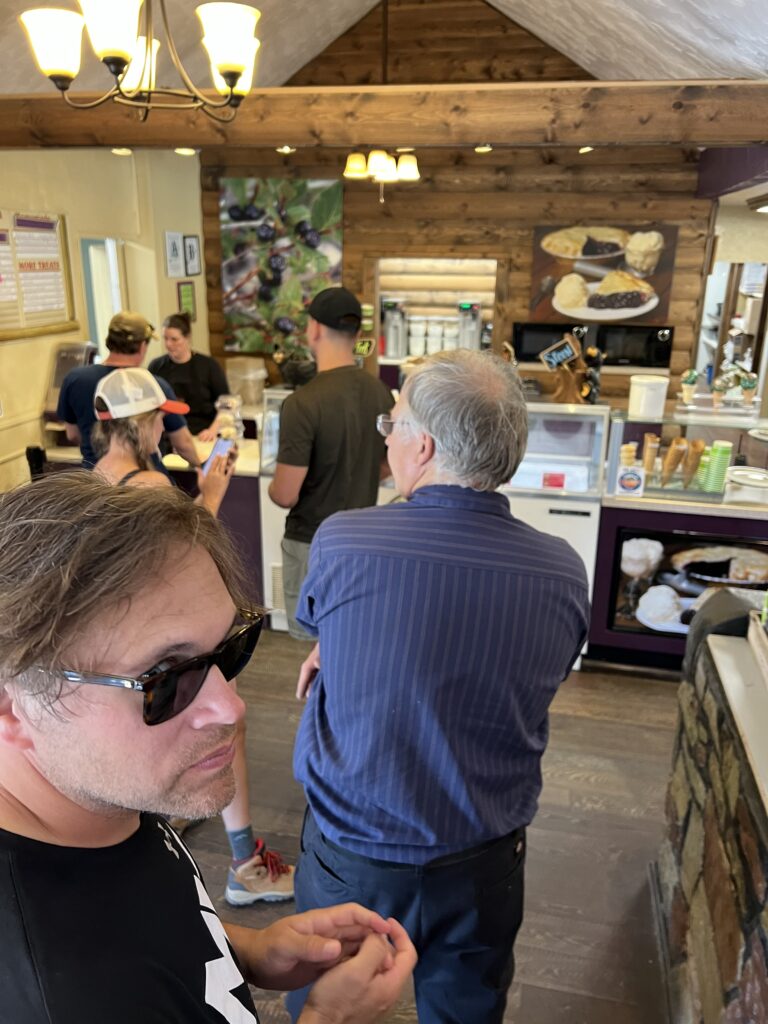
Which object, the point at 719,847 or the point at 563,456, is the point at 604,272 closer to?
the point at 563,456

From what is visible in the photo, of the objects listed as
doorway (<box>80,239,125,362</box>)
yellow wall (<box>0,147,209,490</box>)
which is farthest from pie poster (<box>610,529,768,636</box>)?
doorway (<box>80,239,125,362</box>)

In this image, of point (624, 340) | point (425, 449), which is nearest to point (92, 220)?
point (624, 340)

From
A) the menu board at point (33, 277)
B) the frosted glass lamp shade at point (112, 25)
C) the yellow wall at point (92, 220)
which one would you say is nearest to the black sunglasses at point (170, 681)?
the frosted glass lamp shade at point (112, 25)

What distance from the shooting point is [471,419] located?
1.29 metres

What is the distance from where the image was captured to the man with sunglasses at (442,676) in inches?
47.6

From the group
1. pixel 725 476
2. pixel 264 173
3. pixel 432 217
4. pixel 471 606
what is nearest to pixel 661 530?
pixel 725 476

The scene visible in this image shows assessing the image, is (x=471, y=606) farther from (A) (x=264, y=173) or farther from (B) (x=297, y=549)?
(A) (x=264, y=173)

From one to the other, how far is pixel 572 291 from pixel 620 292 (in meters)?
0.43

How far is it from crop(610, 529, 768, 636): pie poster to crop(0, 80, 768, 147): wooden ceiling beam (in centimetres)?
203

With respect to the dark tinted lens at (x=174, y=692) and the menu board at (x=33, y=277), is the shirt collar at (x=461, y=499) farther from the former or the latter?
the menu board at (x=33, y=277)

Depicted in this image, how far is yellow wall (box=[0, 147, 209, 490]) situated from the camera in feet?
15.9

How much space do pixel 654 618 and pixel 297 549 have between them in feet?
6.11

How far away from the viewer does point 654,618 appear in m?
3.59

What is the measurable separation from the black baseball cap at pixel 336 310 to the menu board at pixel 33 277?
10.2 feet
